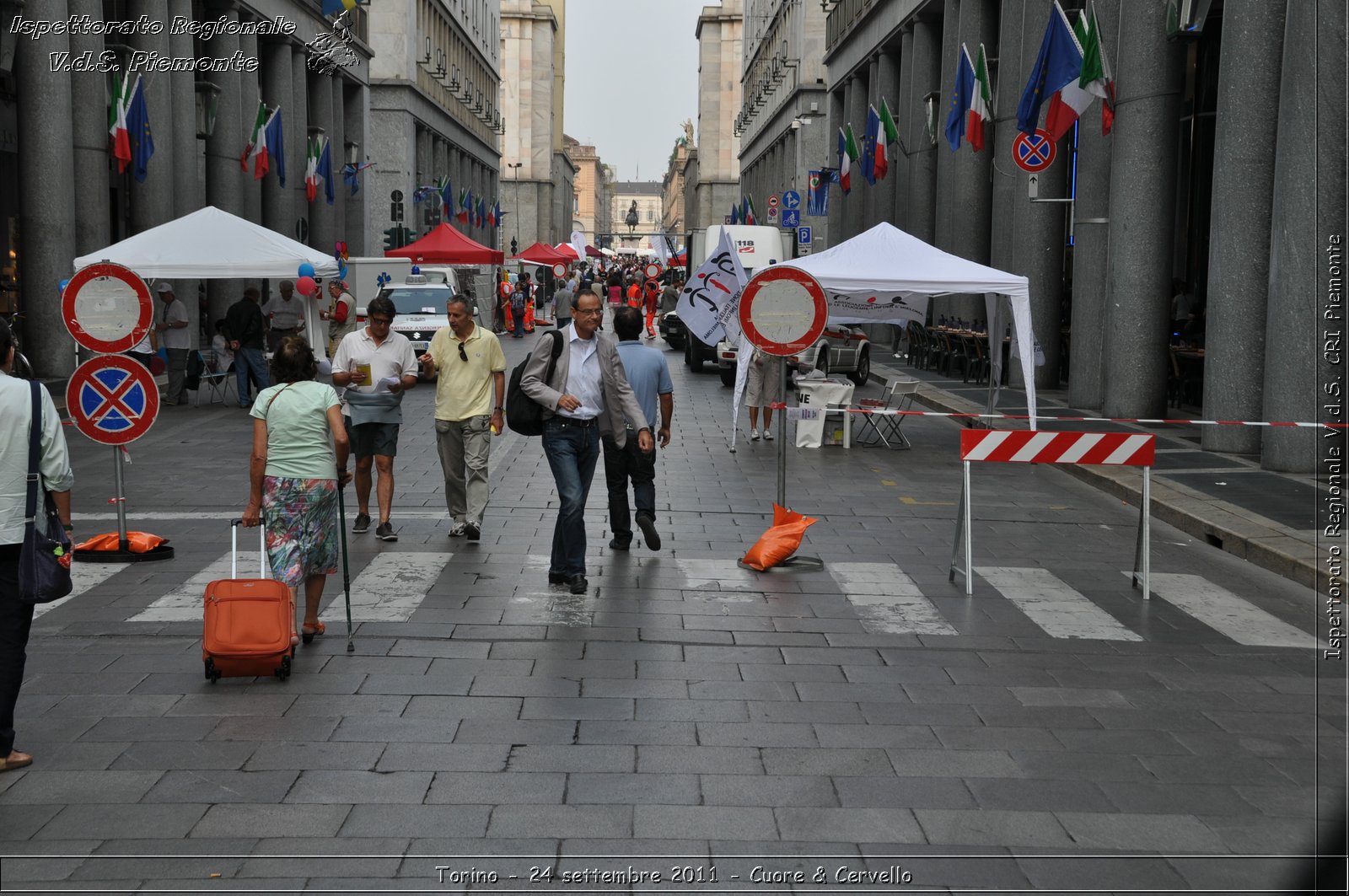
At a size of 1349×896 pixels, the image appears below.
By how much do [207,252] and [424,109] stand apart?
43.9m

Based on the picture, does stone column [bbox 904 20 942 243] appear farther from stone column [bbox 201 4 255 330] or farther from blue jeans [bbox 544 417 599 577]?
blue jeans [bbox 544 417 599 577]

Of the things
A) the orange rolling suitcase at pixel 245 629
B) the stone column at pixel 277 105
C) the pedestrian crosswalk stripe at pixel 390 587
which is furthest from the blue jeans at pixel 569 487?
the stone column at pixel 277 105

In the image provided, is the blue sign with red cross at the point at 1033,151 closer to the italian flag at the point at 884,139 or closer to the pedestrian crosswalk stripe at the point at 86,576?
the italian flag at the point at 884,139

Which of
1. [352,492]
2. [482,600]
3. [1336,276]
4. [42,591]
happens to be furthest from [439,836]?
[1336,276]

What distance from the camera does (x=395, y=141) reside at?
5681 cm

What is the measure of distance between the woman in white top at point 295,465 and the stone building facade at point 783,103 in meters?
47.2

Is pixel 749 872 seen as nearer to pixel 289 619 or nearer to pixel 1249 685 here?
pixel 289 619

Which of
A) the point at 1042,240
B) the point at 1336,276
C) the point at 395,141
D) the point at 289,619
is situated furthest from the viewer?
the point at 395,141

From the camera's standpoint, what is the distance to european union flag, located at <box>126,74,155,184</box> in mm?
24266

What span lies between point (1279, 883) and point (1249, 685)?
2.59m

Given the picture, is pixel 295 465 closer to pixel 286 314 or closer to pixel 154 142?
pixel 286 314

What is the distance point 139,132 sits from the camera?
24.6 meters

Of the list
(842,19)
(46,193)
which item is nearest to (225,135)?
(46,193)

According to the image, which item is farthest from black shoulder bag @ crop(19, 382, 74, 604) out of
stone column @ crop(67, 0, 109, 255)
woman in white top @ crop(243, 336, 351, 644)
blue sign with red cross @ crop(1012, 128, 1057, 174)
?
stone column @ crop(67, 0, 109, 255)
